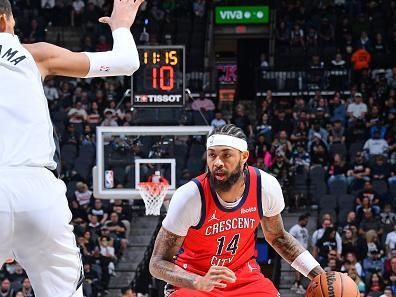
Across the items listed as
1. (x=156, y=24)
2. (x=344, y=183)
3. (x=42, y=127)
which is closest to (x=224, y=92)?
(x=156, y=24)

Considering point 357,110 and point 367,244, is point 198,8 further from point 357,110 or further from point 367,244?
point 367,244

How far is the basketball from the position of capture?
5254 mm

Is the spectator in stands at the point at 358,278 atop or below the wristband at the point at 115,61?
below

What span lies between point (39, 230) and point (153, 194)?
28.0 ft

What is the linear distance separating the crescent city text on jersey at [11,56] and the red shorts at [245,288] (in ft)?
6.91

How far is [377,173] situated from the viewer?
16.2m

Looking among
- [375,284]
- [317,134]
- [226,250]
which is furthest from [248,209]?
[317,134]

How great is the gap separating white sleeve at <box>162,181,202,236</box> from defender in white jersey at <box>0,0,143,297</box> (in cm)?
156

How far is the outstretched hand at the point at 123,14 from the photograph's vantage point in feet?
14.1

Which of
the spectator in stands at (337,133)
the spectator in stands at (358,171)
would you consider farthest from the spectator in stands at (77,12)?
the spectator in stands at (358,171)

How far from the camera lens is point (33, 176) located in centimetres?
373

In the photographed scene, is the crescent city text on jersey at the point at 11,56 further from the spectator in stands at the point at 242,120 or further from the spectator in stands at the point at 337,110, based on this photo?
the spectator in stands at the point at 337,110

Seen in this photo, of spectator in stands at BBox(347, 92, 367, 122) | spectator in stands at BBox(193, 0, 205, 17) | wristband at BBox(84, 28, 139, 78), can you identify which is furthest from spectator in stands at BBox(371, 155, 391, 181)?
wristband at BBox(84, 28, 139, 78)

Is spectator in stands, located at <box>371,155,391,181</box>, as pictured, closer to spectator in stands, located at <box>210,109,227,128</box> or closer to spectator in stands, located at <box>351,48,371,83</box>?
spectator in stands, located at <box>210,109,227,128</box>
